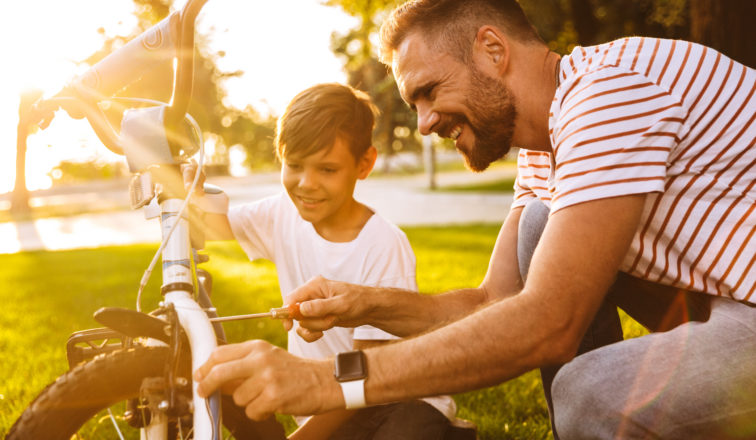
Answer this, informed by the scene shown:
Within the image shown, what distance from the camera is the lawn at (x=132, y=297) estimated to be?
2867mm

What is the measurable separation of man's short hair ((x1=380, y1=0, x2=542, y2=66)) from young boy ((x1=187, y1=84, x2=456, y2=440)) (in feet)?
1.88

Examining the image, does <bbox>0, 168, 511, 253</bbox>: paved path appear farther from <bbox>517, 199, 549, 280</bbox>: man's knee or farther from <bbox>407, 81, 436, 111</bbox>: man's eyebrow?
<bbox>407, 81, 436, 111</bbox>: man's eyebrow

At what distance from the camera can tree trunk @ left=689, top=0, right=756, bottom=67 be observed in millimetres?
4023

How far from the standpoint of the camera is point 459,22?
1.82m

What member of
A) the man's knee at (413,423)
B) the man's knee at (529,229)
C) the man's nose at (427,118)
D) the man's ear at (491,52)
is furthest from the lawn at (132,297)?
the man's ear at (491,52)

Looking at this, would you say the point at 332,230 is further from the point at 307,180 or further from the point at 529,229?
the point at 529,229

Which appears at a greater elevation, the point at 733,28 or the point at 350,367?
the point at 733,28

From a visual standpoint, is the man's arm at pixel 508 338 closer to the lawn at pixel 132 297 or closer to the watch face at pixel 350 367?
the watch face at pixel 350 367

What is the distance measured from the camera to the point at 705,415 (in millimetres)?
1367

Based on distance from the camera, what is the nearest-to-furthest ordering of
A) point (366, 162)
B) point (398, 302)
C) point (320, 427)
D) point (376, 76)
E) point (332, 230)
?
point (398, 302)
point (320, 427)
point (332, 230)
point (366, 162)
point (376, 76)

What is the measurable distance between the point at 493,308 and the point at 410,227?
914cm

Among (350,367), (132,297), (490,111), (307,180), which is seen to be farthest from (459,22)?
(132,297)

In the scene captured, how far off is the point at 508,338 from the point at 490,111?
718mm

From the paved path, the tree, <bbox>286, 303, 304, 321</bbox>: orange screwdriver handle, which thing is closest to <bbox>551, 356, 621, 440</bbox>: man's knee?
<bbox>286, 303, 304, 321</bbox>: orange screwdriver handle
